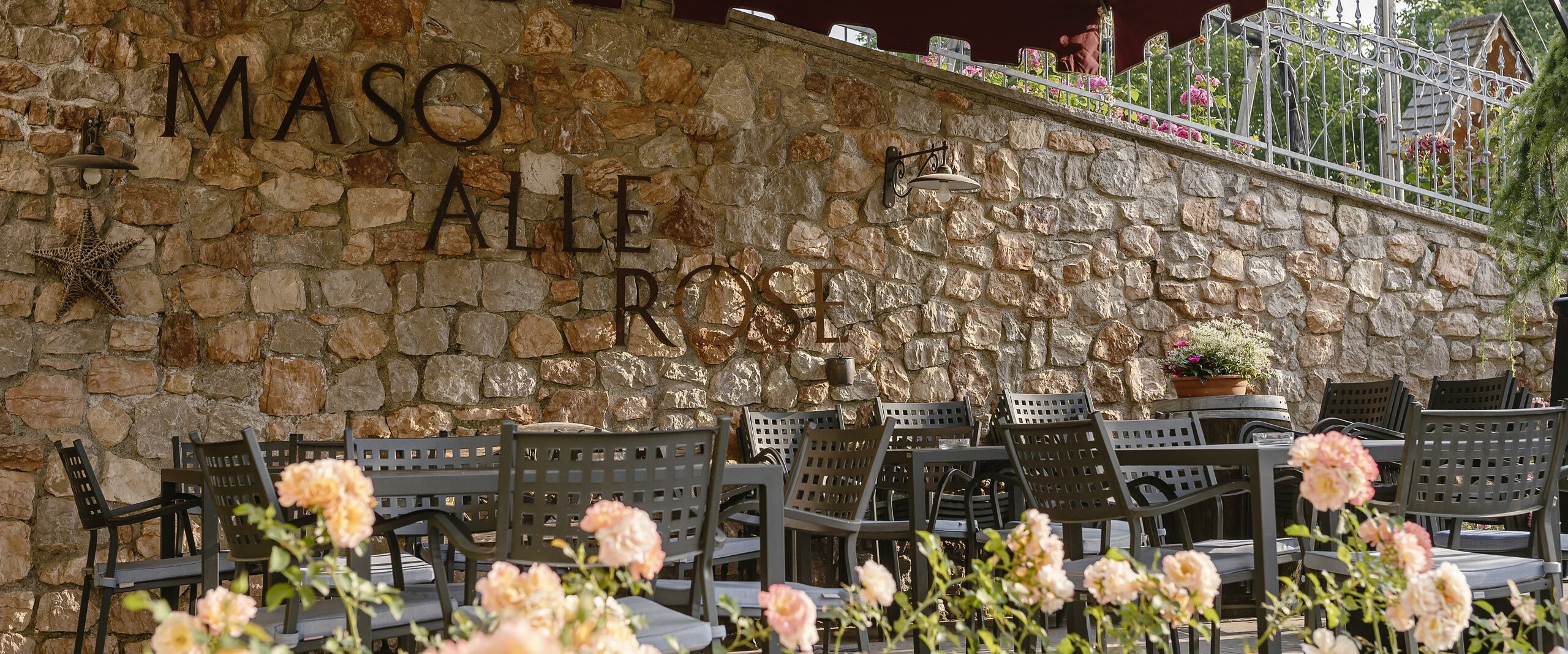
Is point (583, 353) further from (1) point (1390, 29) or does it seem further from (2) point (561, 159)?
(1) point (1390, 29)

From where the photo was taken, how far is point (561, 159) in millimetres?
5312

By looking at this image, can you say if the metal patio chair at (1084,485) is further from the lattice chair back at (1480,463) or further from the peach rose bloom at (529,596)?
the peach rose bloom at (529,596)

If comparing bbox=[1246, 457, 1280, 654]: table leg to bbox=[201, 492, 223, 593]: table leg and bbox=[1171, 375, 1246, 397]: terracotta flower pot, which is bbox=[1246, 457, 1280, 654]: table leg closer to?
bbox=[201, 492, 223, 593]: table leg

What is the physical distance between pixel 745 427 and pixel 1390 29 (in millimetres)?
4874

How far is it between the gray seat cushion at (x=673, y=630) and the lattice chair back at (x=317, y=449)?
4.42ft

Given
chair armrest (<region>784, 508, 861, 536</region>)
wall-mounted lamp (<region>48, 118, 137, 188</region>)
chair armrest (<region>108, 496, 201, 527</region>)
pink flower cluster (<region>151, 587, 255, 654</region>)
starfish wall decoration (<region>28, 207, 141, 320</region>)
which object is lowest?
chair armrest (<region>108, 496, 201, 527</region>)

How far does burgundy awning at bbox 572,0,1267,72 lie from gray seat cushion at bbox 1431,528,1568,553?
258 centimetres

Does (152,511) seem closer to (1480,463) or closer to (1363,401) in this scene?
(1480,463)

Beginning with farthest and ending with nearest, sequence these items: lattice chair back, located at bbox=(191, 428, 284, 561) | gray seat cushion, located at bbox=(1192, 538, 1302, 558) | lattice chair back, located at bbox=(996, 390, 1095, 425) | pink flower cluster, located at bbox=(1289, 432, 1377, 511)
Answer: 1. lattice chair back, located at bbox=(996, 390, 1095, 425)
2. gray seat cushion, located at bbox=(1192, 538, 1302, 558)
3. lattice chair back, located at bbox=(191, 428, 284, 561)
4. pink flower cluster, located at bbox=(1289, 432, 1377, 511)

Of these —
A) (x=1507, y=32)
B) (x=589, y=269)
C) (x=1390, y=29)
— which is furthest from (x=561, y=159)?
(x=1507, y=32)

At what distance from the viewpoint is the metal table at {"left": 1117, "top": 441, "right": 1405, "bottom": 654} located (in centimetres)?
284

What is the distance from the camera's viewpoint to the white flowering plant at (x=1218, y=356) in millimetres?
5754

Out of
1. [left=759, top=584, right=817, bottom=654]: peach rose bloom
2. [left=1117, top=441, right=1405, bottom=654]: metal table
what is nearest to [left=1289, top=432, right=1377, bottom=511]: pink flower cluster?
[left=759, top=584, right=817, bottom=654]: peach rose bloom

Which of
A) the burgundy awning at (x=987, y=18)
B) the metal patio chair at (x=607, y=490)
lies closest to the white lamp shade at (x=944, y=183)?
the burgundy awning at (x=987, y=18)
